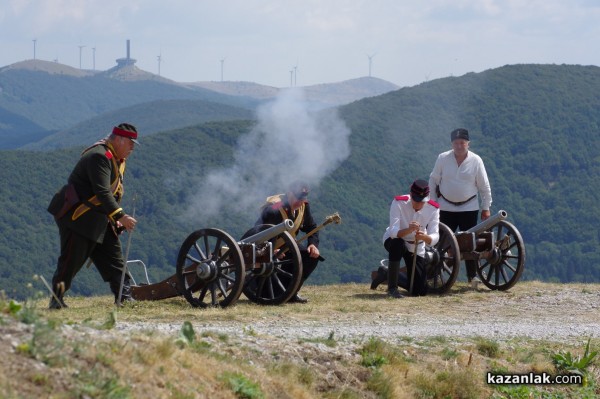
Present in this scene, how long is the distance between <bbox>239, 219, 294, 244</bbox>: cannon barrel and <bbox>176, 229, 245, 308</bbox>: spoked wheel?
0.83 ft

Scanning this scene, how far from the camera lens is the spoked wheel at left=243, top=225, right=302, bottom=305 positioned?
11.2 meters

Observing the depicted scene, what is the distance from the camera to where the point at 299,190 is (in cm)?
1184

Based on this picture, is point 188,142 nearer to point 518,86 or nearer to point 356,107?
point 356,107

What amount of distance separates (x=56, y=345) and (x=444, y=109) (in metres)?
124

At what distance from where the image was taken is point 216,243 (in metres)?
11.0

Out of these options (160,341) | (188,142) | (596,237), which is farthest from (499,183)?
(160,341)

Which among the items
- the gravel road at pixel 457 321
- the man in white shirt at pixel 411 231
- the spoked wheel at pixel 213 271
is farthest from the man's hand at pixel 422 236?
the spoked wheel at pixel 213 271

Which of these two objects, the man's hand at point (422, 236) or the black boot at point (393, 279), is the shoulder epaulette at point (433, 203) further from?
the black boot at point (393, 279)

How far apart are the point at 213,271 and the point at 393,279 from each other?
228 cm

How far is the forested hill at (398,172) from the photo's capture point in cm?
8050

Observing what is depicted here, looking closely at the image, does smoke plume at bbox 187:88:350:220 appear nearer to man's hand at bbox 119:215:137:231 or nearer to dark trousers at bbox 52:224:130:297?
dark trousers at bbox 52:224:130:297

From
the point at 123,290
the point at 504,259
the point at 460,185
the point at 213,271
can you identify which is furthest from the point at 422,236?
the point at 123,290

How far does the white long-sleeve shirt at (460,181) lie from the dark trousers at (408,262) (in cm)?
113

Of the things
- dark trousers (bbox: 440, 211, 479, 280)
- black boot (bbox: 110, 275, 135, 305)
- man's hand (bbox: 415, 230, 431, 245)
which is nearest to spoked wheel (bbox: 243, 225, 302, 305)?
black boot (bbox: 110, 275, 135, 305)
